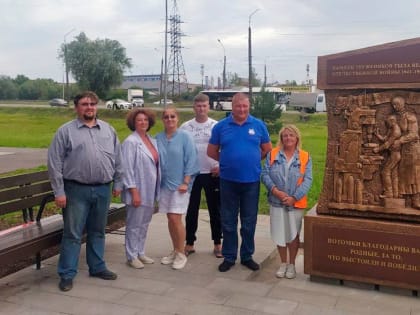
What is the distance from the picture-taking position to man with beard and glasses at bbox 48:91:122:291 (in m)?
4.02

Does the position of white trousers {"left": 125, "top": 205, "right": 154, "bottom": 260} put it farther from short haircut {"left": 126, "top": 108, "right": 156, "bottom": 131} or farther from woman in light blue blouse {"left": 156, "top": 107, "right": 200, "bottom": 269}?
short haircut {"left": 126, "top": 108, "right": 156, "bottom": 131}

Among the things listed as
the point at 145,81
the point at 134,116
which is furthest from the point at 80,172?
the point at 145,81

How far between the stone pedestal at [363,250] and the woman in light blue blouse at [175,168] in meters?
1.08

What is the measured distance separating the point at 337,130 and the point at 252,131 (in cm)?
71

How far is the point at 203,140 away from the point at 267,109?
1560 cm

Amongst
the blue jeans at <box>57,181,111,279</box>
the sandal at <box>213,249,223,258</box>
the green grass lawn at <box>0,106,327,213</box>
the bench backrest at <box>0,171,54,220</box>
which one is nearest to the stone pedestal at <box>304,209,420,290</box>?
the sandal at <box>213,249,223,258</box>

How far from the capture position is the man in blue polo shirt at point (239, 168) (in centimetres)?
449

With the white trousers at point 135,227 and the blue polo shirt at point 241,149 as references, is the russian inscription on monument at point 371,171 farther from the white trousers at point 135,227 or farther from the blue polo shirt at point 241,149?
the white trousers at point 135,227

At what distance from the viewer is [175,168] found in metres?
4.59

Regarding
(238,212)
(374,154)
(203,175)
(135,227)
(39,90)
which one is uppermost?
(39,90)

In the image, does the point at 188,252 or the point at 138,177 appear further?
the point at 188,252

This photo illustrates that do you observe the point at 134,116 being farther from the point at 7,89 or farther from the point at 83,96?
the point at 7,89

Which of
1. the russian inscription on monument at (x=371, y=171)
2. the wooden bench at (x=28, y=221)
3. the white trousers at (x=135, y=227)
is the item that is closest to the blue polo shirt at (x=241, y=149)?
the russian inscription on monument at (x=371, y=171)

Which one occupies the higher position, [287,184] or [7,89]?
[7,89]
